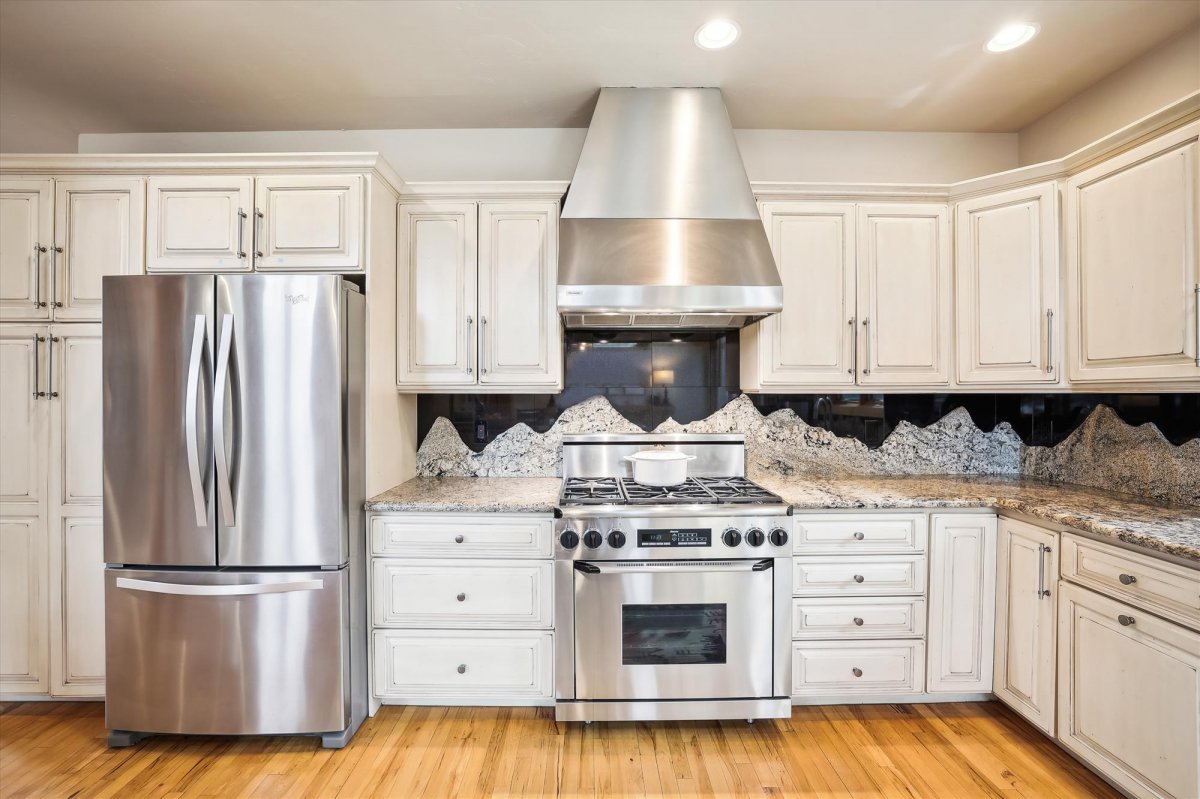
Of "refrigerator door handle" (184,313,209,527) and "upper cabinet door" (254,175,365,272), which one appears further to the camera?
"upper cabinet door" (254,175,365,272)

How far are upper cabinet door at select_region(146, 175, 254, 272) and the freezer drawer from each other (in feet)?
4.21

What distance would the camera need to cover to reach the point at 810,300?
8.93 ft

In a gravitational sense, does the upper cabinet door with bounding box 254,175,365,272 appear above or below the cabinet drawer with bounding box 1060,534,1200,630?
above

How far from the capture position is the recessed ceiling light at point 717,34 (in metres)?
2.11

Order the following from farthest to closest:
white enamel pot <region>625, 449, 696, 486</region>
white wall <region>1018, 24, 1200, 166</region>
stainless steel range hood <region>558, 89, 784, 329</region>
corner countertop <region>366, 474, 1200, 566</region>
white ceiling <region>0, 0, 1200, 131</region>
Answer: white enamel pot <region>625, 449, 696, 486</region>
stainless steel range hood <region>558, 89, 784, 329</region>
white wall <region>1018, 24, 1200, 166</region>
white ceiling <region>0, 0, 1200, 131</region>
corner countertop <region>366, 474, 1200, 566</region>

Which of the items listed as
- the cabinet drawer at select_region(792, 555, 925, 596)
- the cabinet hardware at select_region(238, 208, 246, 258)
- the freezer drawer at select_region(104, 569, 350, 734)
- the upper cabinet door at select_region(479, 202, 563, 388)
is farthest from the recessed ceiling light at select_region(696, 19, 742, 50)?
the freezer drawer at select_region(104, 569, 350, 734)

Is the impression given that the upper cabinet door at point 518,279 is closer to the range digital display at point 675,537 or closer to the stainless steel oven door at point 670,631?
the range digital display at point 675,537

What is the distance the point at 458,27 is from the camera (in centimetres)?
215

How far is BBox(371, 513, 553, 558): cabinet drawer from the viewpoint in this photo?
92.1 inches

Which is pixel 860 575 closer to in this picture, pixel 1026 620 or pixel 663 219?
pixel 1026 620

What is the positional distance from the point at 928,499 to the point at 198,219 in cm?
328

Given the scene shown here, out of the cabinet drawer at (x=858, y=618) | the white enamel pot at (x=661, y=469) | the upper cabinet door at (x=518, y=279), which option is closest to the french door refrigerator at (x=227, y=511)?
the upper cabinet door at (x=518, y=279)

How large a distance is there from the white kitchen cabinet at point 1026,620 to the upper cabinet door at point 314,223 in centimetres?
291

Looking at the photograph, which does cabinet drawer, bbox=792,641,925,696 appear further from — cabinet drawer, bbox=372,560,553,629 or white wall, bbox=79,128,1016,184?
white wall, bbox=79,128,1016,184
